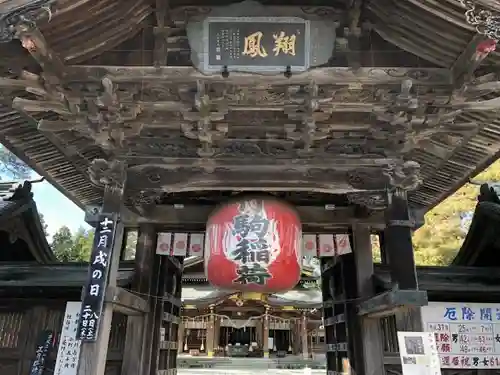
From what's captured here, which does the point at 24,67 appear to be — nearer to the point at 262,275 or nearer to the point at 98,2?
the point at 98,2

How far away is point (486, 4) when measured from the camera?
130 inches

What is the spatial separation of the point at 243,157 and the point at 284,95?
1.07m

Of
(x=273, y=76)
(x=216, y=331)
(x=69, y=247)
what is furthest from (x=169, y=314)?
(x=216, y=331)

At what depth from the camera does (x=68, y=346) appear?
6184 millimetres

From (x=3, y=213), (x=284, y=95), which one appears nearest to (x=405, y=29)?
(x=284, y=95)

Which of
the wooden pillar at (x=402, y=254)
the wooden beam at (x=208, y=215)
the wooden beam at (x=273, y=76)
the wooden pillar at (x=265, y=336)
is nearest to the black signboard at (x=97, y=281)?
the wooden beam at (x=208, y=215)

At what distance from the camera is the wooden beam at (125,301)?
14.4ft

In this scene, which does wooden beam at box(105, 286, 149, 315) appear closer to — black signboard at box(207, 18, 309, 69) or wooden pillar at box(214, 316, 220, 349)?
black signboard at box(207, 18, 309, 69)

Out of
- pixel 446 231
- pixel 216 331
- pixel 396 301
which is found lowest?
pixel 396 301

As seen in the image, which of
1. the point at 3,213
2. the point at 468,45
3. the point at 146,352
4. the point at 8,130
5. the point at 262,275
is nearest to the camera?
the point at 468,45

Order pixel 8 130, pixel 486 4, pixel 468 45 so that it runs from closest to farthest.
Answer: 1. pixel 486 4
2. pixel 468 45
3. pixel 8 130

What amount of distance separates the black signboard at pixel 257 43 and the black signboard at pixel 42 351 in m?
4.77

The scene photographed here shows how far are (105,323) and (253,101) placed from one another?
2.65m

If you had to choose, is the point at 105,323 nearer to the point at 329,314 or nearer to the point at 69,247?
the point at 329,314
